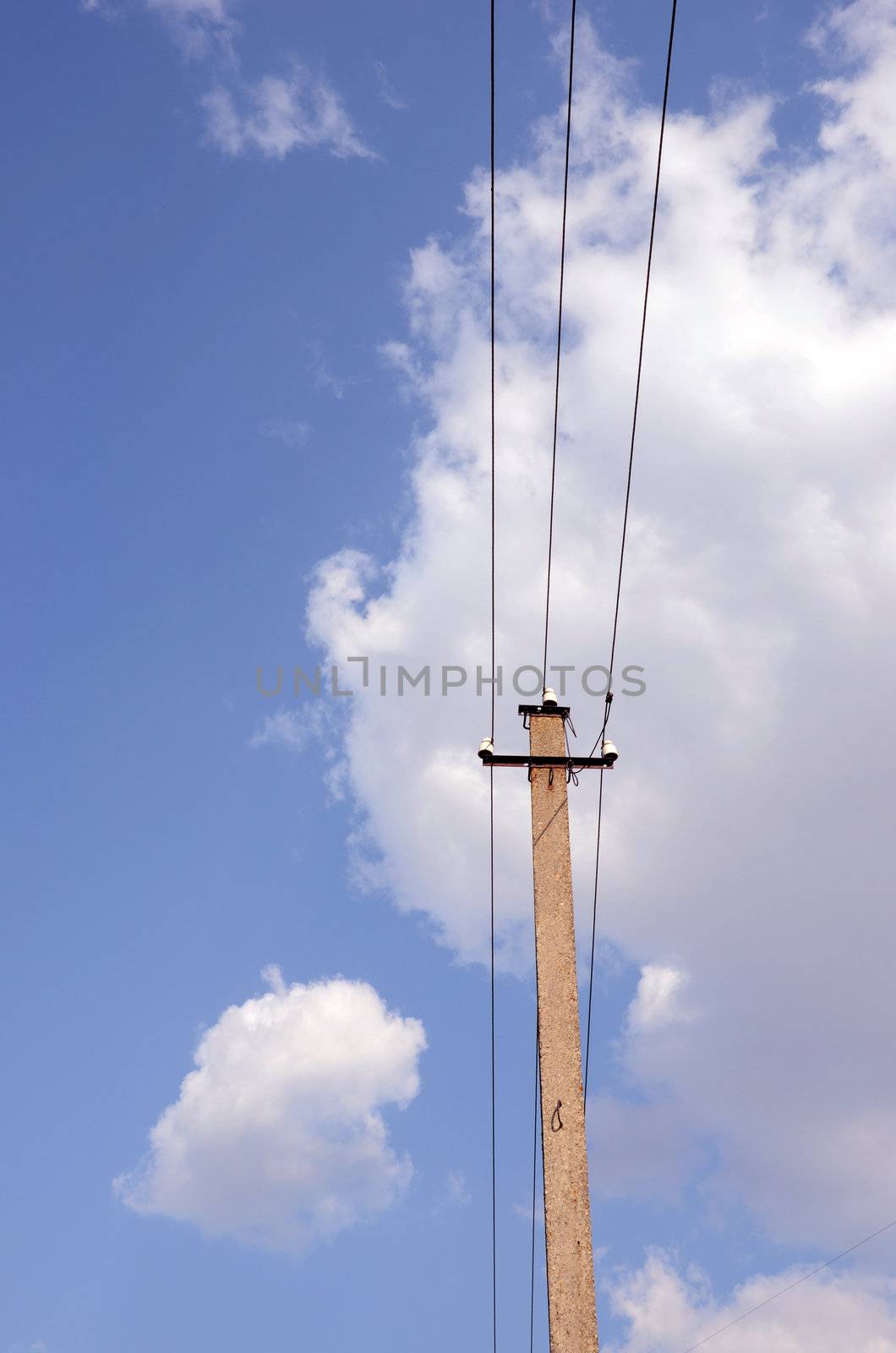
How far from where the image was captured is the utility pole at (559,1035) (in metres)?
9.23

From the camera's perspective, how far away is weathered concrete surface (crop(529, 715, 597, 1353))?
9211 mm

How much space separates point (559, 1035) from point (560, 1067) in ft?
0.95

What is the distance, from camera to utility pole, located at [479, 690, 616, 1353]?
30.3 ft

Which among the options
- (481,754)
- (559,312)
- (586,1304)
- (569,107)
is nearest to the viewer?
(569,107)

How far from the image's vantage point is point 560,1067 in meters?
10.1

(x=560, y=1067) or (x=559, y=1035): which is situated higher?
(x=559, y=1035)

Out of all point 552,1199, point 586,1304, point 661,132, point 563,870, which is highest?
point 661,132

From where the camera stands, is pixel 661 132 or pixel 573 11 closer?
pixel 573 11

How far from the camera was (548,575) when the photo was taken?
1256cm

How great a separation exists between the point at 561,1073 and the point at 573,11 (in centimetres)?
862

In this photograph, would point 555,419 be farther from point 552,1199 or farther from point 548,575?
point 552,1199

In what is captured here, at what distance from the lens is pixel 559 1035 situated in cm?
1029

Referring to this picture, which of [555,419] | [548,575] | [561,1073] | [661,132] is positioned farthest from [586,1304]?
[661,132]

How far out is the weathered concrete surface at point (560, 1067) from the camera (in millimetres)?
9211
